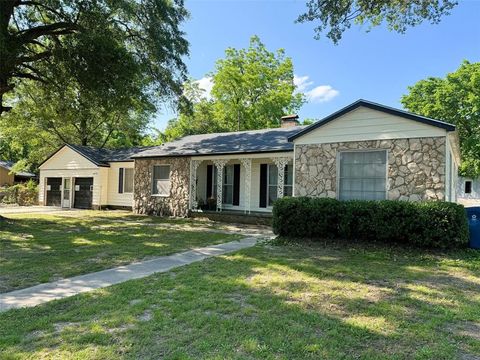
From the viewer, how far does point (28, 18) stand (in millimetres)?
15141

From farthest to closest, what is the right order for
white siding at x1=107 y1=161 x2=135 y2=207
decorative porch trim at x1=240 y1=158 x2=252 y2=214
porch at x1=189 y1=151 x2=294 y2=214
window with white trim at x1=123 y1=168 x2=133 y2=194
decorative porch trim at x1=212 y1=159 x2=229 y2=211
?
1. window with white trim at x1=123 y1=168 x2=133 y2=194
2. white siding at x1=107 y1=161 x2=135 y2=207
3. decorative porch trim at x1=212 y1=159 x2=229 y2=211
4. decorative porch trim at x1=240 y1=158 x2=252 y2=214
5. porch at x1=189 y1=151 x2=294 y2=214

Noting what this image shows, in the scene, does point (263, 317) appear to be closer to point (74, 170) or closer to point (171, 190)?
point (171, 190)

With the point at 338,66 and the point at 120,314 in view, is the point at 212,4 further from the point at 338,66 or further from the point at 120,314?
the point at 120,314

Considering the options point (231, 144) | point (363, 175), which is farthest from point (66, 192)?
point (363, 175)

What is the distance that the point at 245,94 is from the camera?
38.4 metres

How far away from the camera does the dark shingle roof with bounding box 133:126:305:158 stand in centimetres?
1502

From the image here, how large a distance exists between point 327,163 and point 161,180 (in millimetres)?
9596

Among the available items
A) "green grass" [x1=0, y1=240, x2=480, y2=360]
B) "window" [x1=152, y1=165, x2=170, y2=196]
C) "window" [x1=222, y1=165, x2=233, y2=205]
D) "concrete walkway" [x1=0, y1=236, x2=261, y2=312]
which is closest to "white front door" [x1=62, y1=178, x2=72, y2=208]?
"window" [x1=152, y1=165, x2=170, y2=196]

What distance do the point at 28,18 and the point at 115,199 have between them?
10.3m

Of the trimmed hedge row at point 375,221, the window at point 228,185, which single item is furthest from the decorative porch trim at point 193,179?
the trimmed hedge row at point 375,221

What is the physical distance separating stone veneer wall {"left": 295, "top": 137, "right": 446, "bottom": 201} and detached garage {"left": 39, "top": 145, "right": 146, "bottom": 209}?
41.8 ft

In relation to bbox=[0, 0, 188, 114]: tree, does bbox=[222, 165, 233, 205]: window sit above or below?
below

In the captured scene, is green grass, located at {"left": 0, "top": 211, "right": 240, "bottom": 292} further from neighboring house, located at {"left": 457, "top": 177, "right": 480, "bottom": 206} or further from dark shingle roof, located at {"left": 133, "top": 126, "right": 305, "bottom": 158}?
neighboring house, located at {"left": 457, "top": 177, "right": 480, "bottom": 206}

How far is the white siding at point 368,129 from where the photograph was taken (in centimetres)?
988
